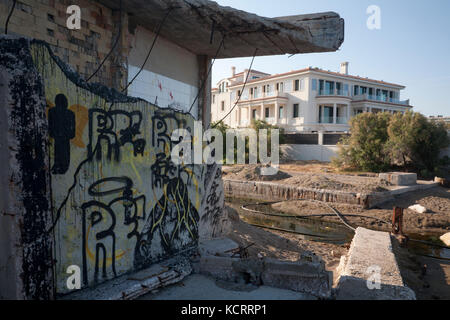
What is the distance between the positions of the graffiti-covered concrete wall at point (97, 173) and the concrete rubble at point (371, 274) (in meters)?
2.70

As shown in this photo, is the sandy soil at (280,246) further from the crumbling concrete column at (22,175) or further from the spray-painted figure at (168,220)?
the crumbling concrete column at (22,175)

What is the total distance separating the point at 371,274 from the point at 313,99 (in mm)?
31793

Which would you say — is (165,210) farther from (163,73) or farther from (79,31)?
(163,73)

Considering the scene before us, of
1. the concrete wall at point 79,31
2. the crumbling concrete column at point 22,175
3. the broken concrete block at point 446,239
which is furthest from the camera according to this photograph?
the broken concrete block at point 446,239

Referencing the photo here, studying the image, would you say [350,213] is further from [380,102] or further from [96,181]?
[380,102]

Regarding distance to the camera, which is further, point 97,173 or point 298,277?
point 298,277

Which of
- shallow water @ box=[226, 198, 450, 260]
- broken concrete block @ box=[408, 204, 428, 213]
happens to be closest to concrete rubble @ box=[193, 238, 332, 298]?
shallow water @ box=[226, 198, 450, 260]

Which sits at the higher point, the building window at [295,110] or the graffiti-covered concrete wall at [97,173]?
the building window at [295,110]

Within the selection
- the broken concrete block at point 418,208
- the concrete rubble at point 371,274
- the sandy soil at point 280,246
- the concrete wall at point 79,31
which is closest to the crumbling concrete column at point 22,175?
the concrete wall at point 79,31

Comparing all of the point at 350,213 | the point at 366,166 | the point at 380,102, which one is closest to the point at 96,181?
the point at 350,213

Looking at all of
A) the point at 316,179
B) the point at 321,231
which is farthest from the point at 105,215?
the point at 316,179

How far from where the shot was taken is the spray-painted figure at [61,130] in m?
3.37

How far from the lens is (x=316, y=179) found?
19438 mm

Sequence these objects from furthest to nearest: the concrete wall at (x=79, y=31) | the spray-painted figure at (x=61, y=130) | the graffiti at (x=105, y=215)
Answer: the concrete wall at (x=79, y=31)
the graffiti at (x=105, y=215)
the spray-painted figure at (x=61, y=130)
